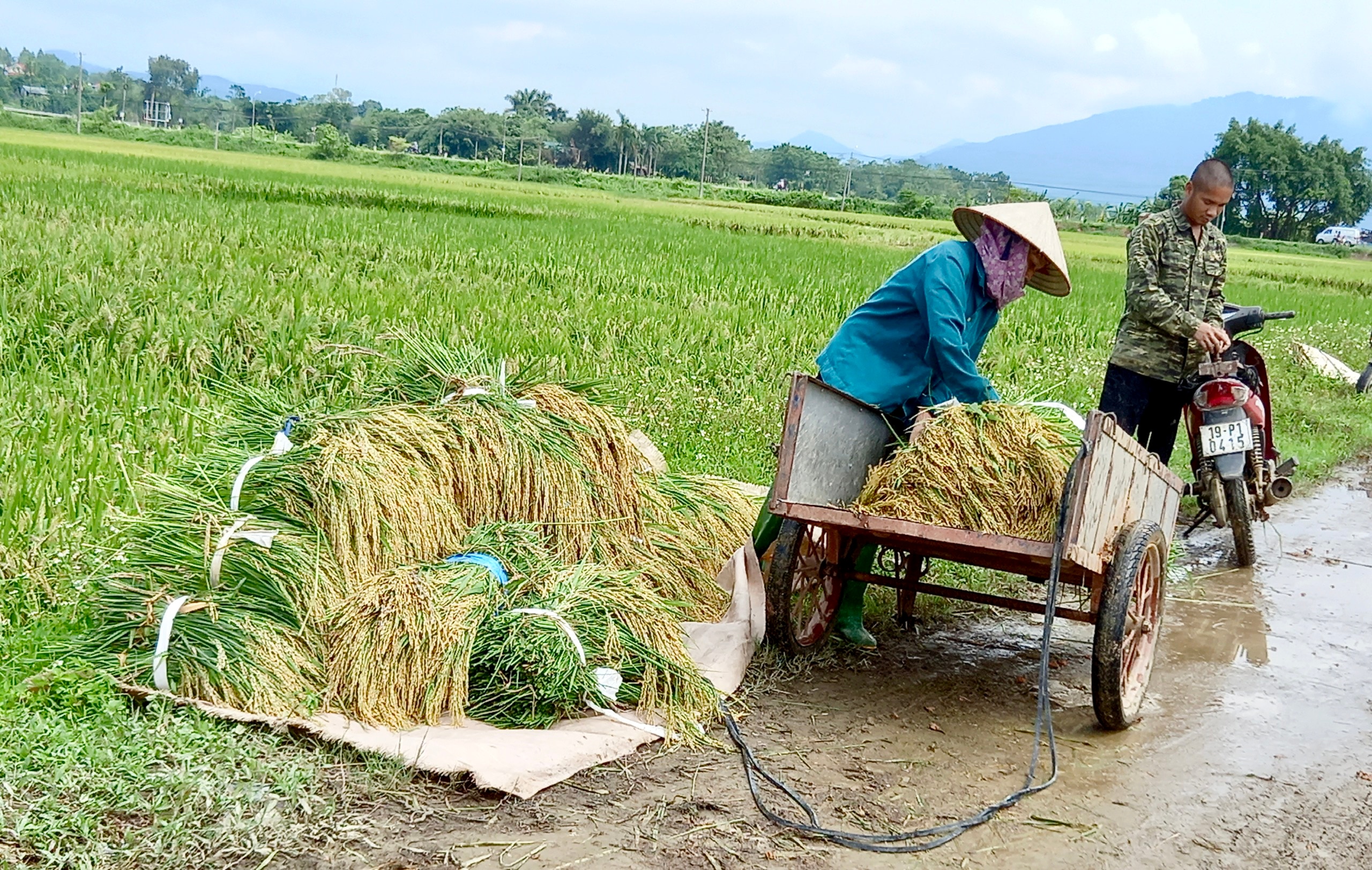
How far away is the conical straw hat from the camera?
12.8ft

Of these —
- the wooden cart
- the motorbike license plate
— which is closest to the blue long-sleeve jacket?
the wooden cart

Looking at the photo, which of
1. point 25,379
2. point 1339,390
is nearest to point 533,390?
point 25,379

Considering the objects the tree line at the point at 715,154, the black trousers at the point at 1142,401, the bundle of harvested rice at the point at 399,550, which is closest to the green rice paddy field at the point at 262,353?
the bundle of harvested rice at the point at 399,550

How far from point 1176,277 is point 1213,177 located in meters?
0.47

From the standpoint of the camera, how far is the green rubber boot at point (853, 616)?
14.4ft

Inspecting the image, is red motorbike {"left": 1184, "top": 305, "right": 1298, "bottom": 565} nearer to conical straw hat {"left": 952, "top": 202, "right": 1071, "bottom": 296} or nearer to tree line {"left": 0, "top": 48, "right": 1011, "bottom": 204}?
conical straw hat {"left": 952, "top": 202, "right": 1071, "bottom": 296}

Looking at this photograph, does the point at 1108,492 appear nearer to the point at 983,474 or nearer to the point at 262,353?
the point at 983,474

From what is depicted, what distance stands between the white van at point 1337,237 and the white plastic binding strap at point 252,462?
206 ft

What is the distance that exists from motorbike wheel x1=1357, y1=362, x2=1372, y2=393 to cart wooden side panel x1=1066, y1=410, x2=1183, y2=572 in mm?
7304

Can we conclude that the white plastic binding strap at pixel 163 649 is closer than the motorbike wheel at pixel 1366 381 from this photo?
Yes

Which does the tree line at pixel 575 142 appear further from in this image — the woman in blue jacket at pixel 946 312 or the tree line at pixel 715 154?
the woman in blue jacket at pixel 946 312

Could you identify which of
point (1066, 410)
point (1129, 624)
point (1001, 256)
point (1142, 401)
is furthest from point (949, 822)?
point (1142, 401)

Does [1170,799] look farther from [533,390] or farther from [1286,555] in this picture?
[1286,555]

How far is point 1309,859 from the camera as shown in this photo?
9.86 feet
